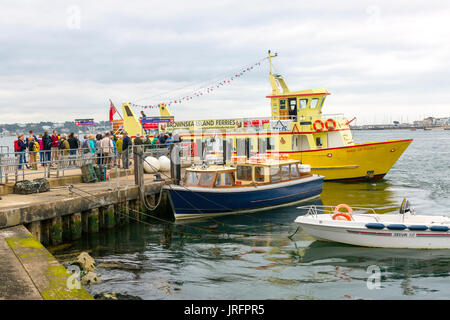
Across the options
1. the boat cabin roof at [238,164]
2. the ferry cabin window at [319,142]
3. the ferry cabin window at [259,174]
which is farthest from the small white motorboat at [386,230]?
the ferry cabin window at [319,142]

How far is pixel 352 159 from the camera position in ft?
80.9

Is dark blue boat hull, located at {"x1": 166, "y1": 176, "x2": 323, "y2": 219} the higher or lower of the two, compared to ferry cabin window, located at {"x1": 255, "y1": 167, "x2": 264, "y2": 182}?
lower

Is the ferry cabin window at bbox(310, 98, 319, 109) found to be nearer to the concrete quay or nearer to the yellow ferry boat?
the yellow ferry boat

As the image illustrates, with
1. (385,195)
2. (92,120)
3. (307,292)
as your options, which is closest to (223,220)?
(307,292)

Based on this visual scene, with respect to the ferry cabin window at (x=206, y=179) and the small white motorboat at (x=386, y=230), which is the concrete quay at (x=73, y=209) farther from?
the small white motorboat at (x=386, y=230)

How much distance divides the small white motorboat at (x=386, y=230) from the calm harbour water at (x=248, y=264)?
0.74 feet

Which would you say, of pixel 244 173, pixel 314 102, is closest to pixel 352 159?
pixel 314 102

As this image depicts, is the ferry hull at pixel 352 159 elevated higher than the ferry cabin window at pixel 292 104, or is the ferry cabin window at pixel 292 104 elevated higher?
the ferry cabin window at pixel 292 104

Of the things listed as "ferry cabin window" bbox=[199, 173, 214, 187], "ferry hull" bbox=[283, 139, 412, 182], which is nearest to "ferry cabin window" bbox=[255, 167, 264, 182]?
"ferry cabin window" bbox=[199, 173, 214, 187]

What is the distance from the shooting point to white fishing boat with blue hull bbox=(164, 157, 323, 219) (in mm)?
16062

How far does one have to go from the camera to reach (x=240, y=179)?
17.8m

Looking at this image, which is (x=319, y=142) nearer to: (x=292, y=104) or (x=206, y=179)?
(x=292, y=104)

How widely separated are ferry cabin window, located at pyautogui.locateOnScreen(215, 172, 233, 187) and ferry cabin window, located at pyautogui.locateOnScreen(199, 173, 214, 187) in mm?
242

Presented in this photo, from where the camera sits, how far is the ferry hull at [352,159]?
24453 millimetres
